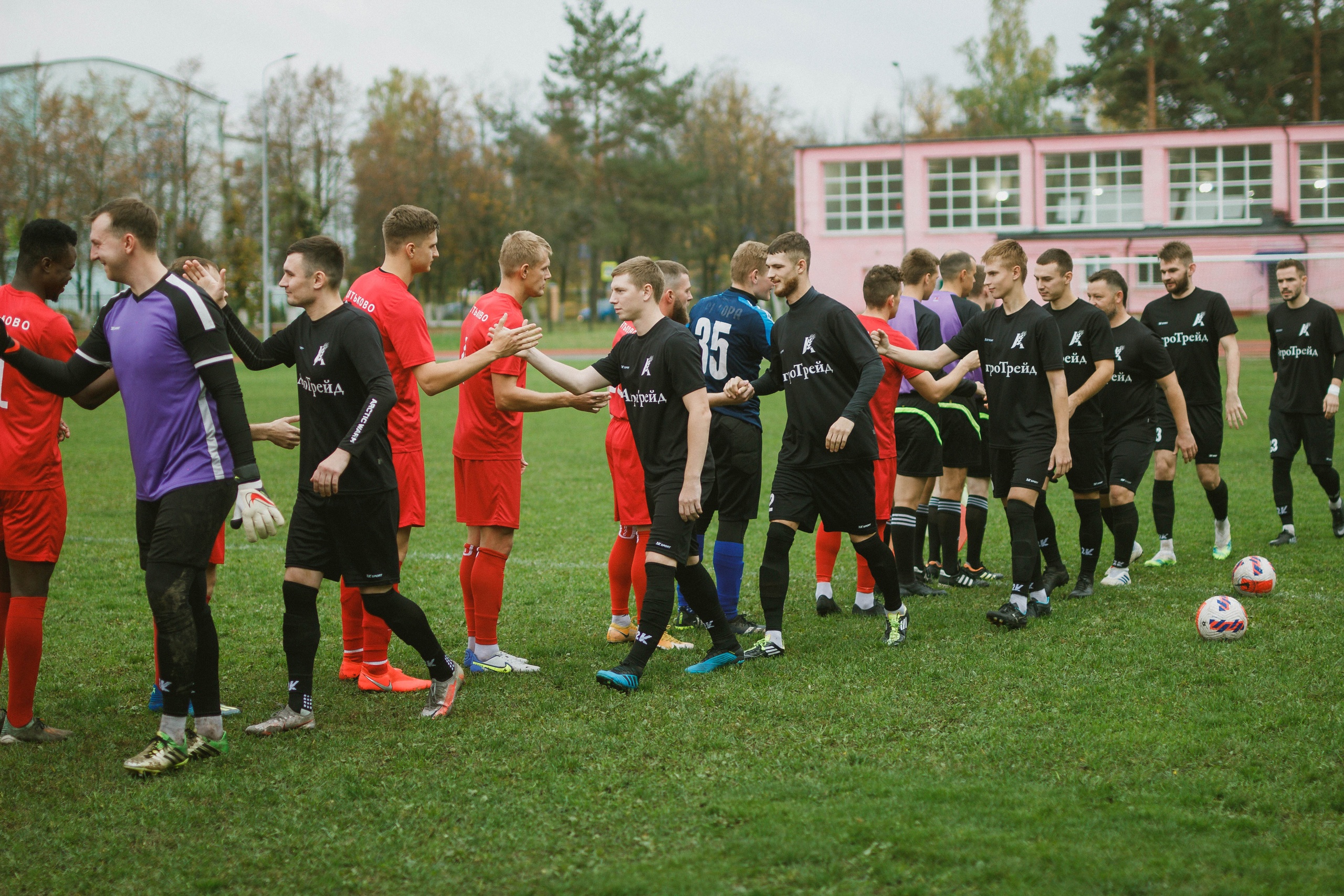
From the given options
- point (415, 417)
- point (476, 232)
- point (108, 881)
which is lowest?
point (108, 881)

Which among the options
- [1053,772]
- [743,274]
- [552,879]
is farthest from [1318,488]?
[552,879]

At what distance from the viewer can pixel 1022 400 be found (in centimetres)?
672

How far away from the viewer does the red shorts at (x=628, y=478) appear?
640 centimetres

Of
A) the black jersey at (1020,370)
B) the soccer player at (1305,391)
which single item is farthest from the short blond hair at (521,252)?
the soccer player at (1305,391)

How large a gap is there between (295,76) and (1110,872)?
170 ft

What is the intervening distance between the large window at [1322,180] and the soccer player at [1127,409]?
148ft

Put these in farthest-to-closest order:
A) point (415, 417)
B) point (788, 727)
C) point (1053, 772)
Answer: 1. point (415, 417)
2. point (788, 727)
3. point (1053, 772)

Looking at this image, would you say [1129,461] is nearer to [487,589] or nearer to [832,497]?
[832,497]

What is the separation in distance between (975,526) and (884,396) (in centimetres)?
151

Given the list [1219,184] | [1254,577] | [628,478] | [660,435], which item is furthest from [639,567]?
[1219,184]

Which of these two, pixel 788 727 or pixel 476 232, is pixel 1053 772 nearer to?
pixel 788 727

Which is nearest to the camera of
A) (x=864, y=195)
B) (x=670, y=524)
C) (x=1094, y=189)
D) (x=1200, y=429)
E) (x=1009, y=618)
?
(x=670, y=524)

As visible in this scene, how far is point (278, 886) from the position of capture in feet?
11.4

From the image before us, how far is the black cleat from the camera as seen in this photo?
252 inches
